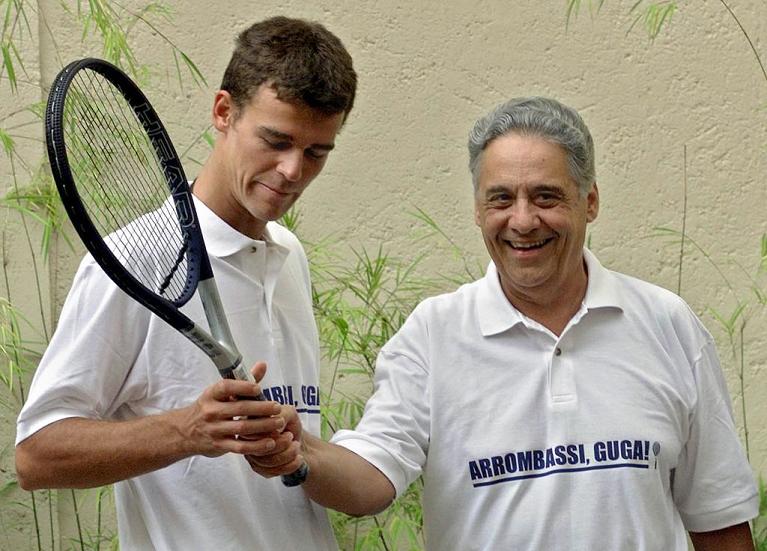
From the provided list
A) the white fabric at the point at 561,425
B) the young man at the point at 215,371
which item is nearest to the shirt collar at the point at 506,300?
the white fabric at the point at 561,425

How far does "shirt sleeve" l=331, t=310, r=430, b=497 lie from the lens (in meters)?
2.09

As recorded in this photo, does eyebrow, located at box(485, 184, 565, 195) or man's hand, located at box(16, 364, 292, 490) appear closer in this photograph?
man's hand, located at box(16, 364, 292, 490)

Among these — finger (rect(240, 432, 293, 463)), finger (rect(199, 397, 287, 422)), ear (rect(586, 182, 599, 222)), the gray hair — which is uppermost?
the gray hair

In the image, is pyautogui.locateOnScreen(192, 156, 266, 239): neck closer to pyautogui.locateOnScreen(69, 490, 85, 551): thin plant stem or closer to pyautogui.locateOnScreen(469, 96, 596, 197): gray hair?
pyautogui.locateOnScreen(469, 96, 596, 197): gray hair

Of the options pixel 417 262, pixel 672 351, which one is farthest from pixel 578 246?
pixel 417 262

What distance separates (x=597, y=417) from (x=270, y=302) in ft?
1.72

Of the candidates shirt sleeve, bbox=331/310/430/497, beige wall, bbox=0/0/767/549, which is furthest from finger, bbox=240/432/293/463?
beige wall, bbox=0/0/767/549

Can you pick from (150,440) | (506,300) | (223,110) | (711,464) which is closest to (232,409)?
(150,440)

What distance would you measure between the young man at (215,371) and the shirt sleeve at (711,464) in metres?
0.57

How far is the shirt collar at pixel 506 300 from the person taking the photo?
2.15m

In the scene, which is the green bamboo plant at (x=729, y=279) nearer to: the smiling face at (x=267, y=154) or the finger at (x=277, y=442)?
the smiling face at (x=267, y=154)

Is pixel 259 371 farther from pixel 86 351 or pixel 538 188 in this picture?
pixel 538 188

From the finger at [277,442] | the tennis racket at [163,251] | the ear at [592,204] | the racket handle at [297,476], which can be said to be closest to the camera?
the tennis racket at [163,251]

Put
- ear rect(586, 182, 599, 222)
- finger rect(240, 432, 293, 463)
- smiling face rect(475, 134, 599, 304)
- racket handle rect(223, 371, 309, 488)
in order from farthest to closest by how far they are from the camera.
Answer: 1. ear rect(586, 182, 599, 222)
2. smiling face rect(475, 134, 599, 304)
3. racket handle rect(223, 371, 309, 488)
4. finger rect(240, 432, 293, 463)
